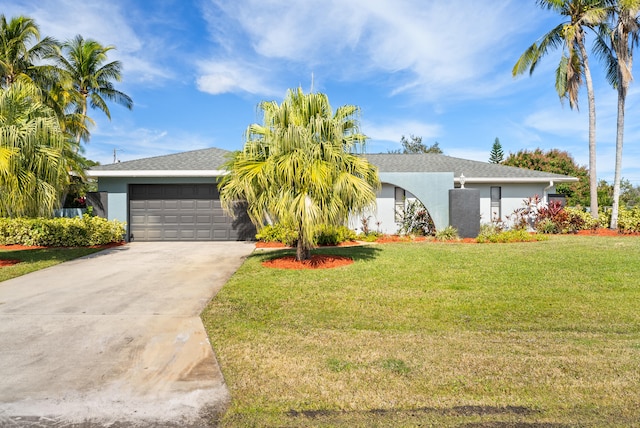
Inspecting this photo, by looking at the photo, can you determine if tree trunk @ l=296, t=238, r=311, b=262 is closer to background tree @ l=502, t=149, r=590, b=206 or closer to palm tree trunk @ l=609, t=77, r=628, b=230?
palm tree trunk @ l=609, t=77, r=628, b=230

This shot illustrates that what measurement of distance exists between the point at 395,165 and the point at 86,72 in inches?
803

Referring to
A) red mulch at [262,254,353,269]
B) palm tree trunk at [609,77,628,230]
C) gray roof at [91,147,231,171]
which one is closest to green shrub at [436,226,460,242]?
red mulch at [262,254,353,269]

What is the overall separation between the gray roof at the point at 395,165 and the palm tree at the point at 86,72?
31.9 feet

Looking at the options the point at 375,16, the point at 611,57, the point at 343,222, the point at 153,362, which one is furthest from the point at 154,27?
the point at 611,57

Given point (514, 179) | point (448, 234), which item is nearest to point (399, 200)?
point (448, 234)

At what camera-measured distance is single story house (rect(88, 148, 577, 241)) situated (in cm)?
1427

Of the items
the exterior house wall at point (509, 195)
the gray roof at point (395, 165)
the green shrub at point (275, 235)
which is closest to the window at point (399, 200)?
the gray roof at point (395, 165)

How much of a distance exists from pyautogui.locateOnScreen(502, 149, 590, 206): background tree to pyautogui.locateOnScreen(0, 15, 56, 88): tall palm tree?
33613 mm

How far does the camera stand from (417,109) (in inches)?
995

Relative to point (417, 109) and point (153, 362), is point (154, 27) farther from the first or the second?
point (417, 109)

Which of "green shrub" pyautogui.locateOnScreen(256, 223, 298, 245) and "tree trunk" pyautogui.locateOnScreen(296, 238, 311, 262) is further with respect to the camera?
"green shrub" pyautogui.locateOnScreen(256, 223, 298, 245)

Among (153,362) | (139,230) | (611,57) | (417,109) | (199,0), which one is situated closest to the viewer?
(153,362)

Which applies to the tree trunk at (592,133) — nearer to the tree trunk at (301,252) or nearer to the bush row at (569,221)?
the bush row at (569,221)

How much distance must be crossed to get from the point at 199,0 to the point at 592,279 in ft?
42.9
